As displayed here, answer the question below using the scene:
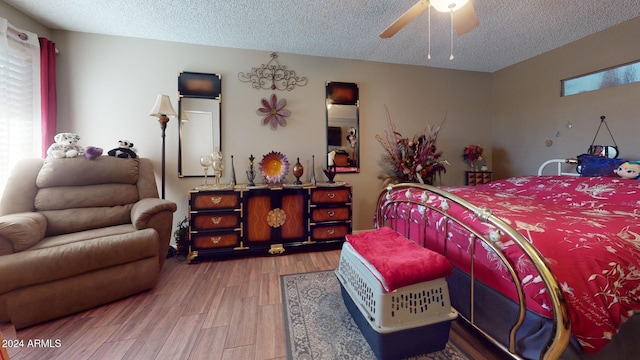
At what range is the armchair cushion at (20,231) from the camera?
154cm

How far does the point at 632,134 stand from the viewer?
2.34 meters

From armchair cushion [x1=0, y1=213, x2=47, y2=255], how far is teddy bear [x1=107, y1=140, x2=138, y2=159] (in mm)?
910

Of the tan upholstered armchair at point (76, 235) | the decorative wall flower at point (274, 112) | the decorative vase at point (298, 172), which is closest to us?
the tan upholstered armchair at point (76, 235)

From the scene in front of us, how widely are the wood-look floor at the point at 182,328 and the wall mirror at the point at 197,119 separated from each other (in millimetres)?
1392

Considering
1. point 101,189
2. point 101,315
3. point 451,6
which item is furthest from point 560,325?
point 101,189

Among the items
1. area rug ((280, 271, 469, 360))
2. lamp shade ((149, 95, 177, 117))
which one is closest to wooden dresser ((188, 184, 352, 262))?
area rug ((280, 271, 469, 360))

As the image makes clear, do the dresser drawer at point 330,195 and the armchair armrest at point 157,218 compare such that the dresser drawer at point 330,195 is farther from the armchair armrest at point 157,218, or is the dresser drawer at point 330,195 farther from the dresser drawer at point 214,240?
the armchair armrest at point 157,218

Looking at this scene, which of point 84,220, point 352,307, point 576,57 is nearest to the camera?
point 352,307

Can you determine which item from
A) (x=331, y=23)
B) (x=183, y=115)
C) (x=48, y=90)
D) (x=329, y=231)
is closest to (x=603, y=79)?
(x=331, y=23)

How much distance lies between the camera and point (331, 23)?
2.42 meters

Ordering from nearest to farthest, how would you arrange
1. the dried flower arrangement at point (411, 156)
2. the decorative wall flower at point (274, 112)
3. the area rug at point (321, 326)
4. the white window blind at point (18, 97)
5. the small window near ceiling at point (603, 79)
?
the area rug at point (321, 326) < the white window blind at point (18, 97) < the small window near ceiling at point (603, 79) < the decorative wall flower at point (274, 112) < the dried flower arrangement at point (411, 156)

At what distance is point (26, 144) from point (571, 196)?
497 cm

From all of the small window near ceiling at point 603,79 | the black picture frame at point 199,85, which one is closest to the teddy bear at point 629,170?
the small window near ceiling at point 603,79

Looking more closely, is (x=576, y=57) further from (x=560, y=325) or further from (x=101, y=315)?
(x=101, y=315)
